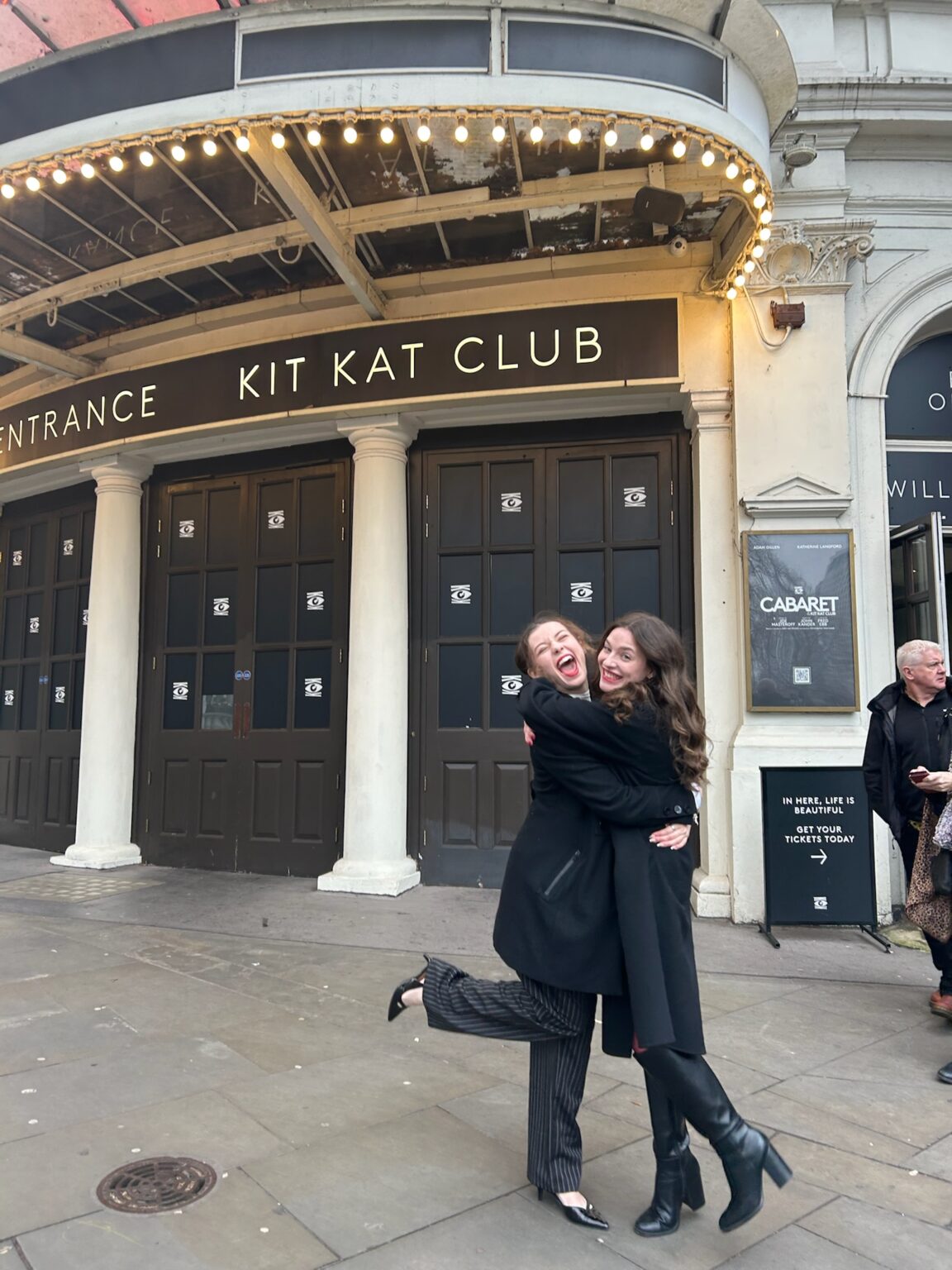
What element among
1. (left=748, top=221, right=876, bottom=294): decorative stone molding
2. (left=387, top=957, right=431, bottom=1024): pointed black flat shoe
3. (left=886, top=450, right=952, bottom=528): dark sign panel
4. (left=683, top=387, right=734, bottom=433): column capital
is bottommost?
(left=387, top=957, right=431, bottom=1024): pointed black flat shoe

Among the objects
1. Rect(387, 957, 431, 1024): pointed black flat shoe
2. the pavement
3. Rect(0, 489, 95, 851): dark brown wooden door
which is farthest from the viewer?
Rect(0, 489, 95, 851): dark brown wooden door

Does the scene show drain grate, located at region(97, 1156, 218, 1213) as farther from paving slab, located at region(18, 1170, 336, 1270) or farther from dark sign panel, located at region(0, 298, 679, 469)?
dark sign panel, located at region(0, 298, 679, 469)

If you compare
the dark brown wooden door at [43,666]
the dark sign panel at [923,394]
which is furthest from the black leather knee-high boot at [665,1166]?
the dark brown wooden door at [43,666]

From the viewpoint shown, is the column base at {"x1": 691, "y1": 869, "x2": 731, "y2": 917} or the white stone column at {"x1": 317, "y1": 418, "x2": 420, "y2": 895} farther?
the white stone column at {"x1": 317, "y1": 418, "x2": 420, "y2": 895}

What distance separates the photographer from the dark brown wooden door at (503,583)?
7.36 m

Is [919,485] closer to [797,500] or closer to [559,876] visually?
[797,500]

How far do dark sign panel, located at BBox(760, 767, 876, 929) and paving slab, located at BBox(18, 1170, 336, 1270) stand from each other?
13.5ft

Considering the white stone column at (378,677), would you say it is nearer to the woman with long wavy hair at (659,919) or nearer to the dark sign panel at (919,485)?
the dark sign panel at (919,485)

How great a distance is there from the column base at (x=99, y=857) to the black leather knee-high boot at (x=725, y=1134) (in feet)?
23.5

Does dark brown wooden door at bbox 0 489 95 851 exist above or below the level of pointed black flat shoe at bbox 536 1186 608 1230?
above

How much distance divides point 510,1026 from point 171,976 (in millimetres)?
3100

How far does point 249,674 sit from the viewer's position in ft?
27.3

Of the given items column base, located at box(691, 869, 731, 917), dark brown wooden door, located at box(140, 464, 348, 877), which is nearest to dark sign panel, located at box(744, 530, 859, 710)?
column base, located at box(691, 869, 731, 917)

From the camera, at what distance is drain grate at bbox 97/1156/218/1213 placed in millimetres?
2645
